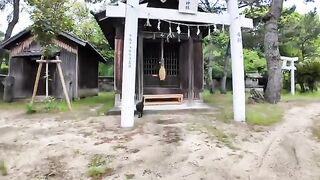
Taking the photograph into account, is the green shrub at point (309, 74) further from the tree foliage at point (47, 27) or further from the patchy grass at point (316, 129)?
the tree foliage at point (47, 27)

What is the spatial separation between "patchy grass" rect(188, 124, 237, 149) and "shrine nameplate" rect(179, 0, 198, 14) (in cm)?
277

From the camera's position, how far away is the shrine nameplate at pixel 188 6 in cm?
785

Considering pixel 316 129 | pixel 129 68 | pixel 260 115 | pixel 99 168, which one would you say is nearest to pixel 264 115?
pixel 260 115

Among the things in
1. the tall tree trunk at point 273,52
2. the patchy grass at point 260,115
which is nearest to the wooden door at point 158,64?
the patchy grass at point 260,115

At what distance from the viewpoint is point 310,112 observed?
9805 mm

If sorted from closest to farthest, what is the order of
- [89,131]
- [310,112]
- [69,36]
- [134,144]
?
[134,144], [89,131], [310,112], [69,36]

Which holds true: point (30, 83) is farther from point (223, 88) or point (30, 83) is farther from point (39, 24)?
point (223, 88)

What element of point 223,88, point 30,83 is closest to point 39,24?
point 30,83

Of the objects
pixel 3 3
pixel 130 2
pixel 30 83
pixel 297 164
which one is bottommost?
pixel 297 164

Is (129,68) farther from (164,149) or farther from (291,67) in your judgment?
(291,67)

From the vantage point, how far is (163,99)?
10.7 meters

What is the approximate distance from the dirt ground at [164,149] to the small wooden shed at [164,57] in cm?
286

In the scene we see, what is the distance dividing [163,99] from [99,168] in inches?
231

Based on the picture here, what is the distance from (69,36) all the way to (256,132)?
10567 mm
